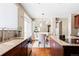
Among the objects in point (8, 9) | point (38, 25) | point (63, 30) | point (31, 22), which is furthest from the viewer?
point (38, 25)

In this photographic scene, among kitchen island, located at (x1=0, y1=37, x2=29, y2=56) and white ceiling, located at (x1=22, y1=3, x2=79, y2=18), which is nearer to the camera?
kitchen island, located at (x1=0, y1=37, x2=29, y2=56)

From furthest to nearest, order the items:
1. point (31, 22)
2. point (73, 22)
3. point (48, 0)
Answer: point (31, 22) < point (73, 22) < point (48, 0)

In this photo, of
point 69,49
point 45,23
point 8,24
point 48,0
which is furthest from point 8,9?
point 45,23

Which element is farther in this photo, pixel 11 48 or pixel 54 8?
pixel 54 8

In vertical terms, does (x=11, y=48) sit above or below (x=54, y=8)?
below

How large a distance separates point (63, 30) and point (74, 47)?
180 inches

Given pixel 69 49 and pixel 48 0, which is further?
Answer: pixel 69 49

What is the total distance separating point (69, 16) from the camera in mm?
6020

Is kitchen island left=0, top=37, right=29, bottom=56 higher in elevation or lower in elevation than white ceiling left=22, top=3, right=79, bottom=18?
lower

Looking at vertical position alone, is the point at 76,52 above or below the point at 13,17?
below

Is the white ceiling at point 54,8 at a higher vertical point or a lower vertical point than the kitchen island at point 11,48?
higher

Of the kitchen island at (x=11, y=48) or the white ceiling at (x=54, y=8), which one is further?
the white ceiling at (x=54, y=8)

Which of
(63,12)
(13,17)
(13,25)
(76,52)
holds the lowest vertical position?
(76,52)

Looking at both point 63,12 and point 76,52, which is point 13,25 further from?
point 63,12
